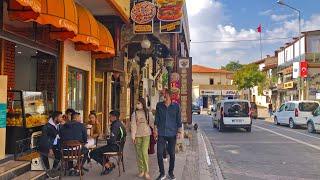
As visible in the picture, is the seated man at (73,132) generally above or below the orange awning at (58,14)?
below

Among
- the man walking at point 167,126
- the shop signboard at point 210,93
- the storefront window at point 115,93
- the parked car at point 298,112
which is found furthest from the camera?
the shop signboard at point 210,93

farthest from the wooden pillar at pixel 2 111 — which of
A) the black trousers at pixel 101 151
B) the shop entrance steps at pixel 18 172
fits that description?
the black trousers at pixel 101 151

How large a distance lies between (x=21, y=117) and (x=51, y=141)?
793 mm

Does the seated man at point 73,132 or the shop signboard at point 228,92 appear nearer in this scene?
the seated man at point 73,132

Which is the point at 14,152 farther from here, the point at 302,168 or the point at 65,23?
the point at 302,168

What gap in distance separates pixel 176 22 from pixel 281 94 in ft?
179

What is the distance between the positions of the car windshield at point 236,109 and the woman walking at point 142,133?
16.5 metres

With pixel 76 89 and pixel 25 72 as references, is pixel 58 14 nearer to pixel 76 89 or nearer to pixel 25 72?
pixel 25 72

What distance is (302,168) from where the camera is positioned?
12305mm

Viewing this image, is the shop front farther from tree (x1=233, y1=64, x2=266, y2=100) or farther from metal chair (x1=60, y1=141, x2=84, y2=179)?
tree (x1=233, y1=64, x2=266, y2=100)

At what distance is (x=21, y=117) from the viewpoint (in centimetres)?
952

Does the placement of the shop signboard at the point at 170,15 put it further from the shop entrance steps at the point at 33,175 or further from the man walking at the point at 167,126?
the shop entrance steps at the point at 33,175

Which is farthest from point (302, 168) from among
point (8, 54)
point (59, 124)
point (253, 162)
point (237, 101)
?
point (237, 101)

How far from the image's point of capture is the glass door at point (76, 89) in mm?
14128
